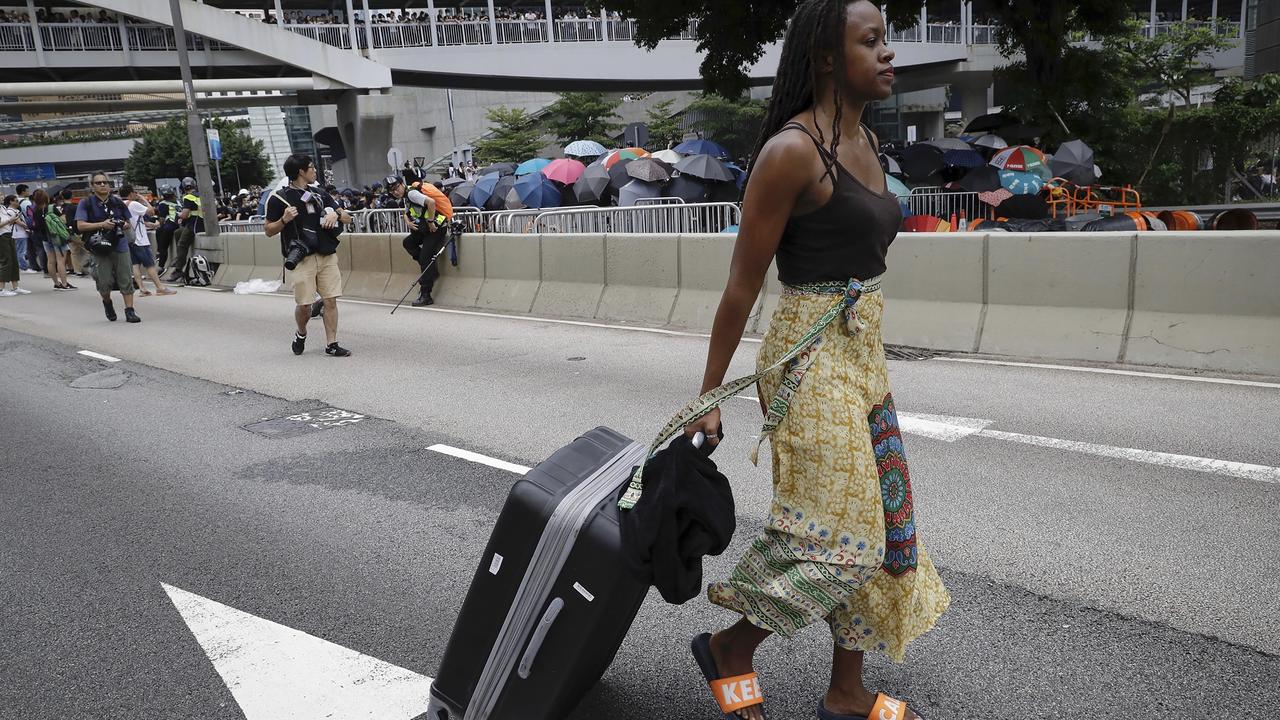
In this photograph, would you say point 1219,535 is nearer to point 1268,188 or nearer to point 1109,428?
point 1109,428

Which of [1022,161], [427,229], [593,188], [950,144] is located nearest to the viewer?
[427,229]

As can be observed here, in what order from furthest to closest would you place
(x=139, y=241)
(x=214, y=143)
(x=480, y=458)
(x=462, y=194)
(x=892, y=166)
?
1. (x=214, y=143)
2. (x=462, y=194)
3. (x=892, y=166)
4. (x=139, y=241)
5. (x=480, y=458)

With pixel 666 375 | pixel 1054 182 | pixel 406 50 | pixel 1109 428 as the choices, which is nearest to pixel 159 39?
pixel 406 50

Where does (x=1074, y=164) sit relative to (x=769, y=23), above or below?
below

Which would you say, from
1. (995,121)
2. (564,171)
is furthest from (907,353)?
(995,121)

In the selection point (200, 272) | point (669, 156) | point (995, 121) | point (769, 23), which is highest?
point (769, 23)

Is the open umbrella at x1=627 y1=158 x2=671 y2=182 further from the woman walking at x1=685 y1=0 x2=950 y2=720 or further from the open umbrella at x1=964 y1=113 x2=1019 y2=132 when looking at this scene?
the woman walking at x1=685 y1=0 x2=950 y2=720

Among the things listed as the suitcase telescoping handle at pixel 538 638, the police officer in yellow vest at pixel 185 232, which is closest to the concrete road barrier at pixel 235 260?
the police officer in yellow vest at pixel 185 232

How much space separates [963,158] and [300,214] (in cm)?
1606

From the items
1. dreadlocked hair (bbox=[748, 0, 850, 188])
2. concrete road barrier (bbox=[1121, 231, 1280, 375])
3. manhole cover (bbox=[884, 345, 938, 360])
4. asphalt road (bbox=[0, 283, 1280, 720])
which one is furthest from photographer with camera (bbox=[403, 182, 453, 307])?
dreadlocked hair (bbox=[748, 0, 850, 188])

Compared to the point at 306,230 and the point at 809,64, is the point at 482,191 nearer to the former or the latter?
the point at 306,230

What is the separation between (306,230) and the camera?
31.4 feet

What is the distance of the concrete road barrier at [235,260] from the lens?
64.0 ft

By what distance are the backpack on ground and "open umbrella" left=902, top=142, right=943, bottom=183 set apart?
14.8 m
